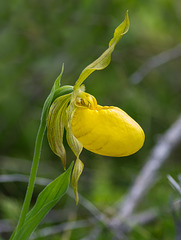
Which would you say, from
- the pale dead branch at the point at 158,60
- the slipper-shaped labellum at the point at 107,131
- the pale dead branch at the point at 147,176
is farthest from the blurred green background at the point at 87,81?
the slipper-shaped labellum at the point at 107,131

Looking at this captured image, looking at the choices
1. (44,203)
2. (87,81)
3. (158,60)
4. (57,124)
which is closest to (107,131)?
(57,124)

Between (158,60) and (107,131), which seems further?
(158,60)

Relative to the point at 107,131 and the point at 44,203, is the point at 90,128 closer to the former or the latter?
the point at 107,131

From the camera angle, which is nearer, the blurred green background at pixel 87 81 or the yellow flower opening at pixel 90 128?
the yellow flower opening at pixel 90 128

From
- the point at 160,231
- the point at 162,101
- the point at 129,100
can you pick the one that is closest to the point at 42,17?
the point at 129,100

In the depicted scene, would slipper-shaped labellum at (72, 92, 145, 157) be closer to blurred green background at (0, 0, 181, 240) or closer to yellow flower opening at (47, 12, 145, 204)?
yellow flower opening at (47, 12, 145, 204)

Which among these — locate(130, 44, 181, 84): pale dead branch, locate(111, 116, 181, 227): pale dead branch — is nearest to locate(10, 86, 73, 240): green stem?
locate(111, 116, 181, 227): pale dead branch

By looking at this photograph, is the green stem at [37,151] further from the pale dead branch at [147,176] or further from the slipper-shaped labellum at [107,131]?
the pale dead branch at [147,176]
